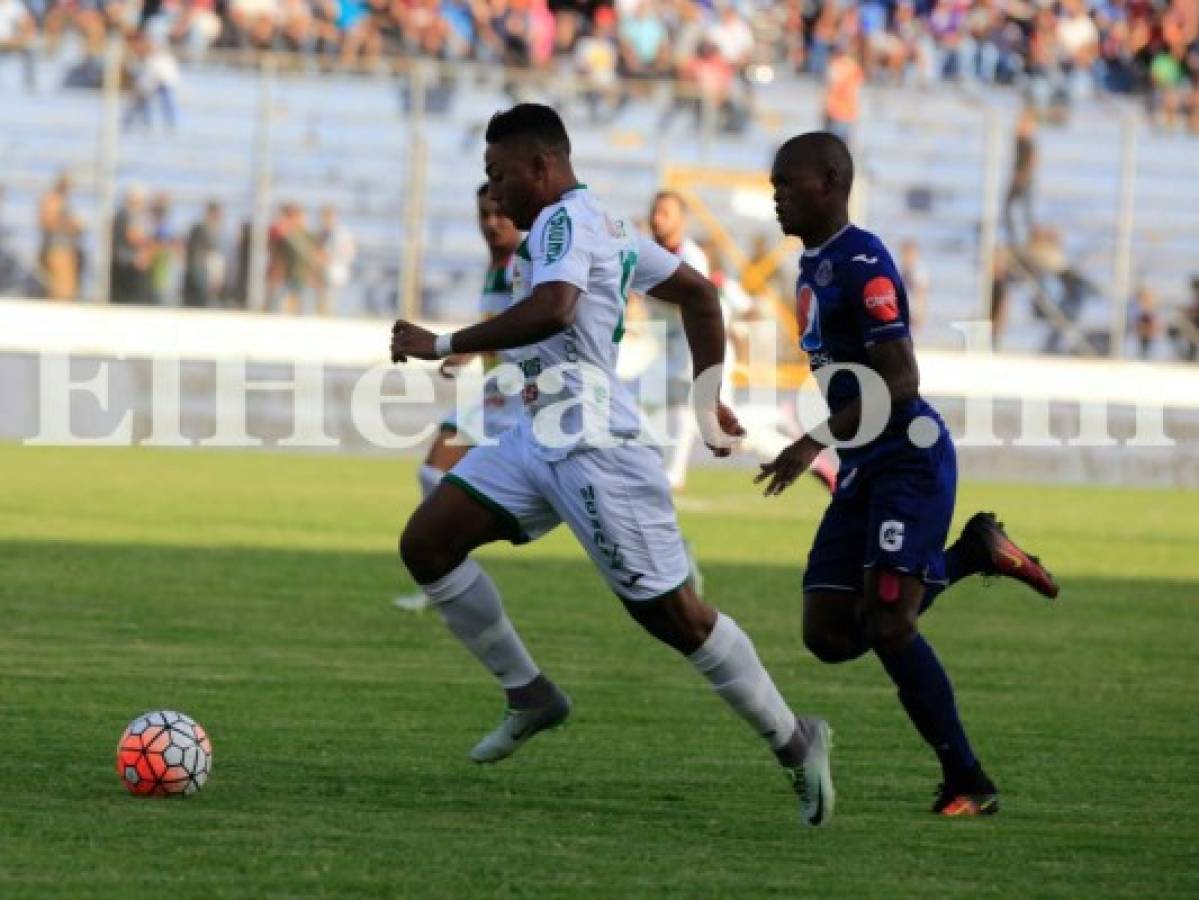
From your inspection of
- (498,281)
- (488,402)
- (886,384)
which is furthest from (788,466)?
(498,281)

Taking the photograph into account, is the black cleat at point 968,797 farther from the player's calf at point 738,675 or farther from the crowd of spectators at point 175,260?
the crowd of spectators at point 175,260

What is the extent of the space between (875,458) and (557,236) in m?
1.32

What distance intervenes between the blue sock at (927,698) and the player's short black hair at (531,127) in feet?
6.71

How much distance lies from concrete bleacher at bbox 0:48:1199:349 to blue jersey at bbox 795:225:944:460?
68.7ft

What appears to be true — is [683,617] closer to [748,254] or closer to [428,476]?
[428,476]

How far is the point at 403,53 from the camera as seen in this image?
32531 millimetres

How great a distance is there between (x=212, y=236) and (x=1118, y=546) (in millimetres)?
12285

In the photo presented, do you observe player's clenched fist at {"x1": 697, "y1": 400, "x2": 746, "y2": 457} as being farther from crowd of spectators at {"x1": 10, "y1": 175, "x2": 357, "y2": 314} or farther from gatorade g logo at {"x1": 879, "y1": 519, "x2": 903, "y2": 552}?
crowd of spectators at {"x1": 10, "y1": 175, "x2": 357, "y2": 314}

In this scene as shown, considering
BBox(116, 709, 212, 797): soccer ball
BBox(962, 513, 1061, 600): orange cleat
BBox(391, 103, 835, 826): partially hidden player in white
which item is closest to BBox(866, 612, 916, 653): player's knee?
BBox(391, 103, 835, 826): partially hidden player in white

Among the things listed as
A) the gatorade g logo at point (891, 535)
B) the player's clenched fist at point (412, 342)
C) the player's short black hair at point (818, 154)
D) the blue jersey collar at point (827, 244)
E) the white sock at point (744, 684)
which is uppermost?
the player's short black hair at point (818, 154)

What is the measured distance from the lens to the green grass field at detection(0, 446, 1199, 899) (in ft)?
22.7

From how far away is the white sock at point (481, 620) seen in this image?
8492 millimetres

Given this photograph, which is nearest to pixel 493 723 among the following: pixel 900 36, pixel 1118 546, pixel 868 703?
pixel 868 703

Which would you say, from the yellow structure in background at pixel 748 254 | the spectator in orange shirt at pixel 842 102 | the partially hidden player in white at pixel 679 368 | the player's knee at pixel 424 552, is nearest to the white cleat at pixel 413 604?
the partially hidden player in white at pixel 679 368
